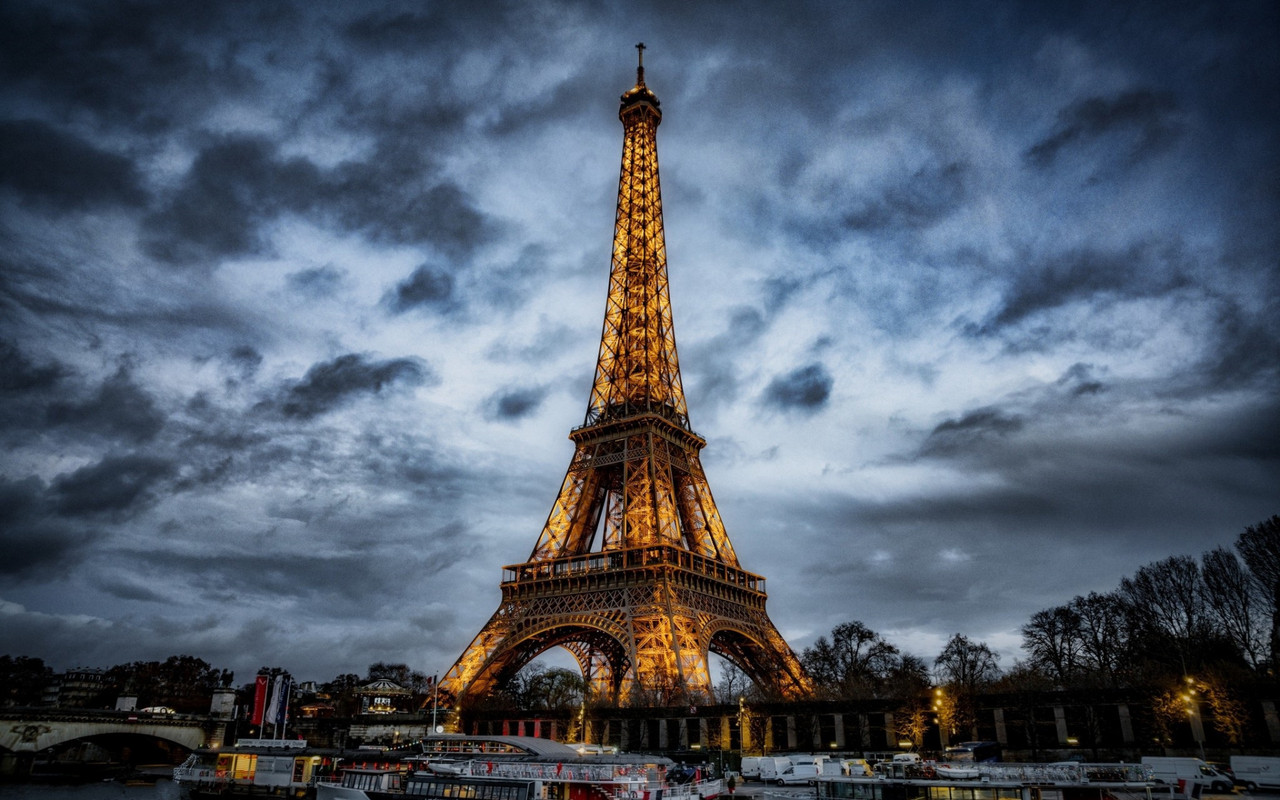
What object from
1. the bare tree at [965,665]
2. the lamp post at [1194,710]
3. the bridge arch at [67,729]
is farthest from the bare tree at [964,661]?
the bridge arch at [67,729]

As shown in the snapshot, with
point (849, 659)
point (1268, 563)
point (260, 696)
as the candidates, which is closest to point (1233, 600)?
point (1268, 563)

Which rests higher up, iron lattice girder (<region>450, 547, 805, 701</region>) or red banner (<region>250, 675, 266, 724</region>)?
iron lattice girder (<region>450, 547, 805, 701</region>)

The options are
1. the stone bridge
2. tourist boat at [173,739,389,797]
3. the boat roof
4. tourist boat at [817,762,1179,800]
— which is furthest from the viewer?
the stone bridge

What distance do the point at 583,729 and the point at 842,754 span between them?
17.7 meters

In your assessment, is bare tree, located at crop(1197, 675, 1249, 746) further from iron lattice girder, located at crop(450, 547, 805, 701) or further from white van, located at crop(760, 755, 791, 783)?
iron lattice girder, located at crop(450, 547, 805, 701)

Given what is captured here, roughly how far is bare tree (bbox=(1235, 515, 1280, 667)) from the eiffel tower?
31.8 metres

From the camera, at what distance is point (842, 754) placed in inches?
1935


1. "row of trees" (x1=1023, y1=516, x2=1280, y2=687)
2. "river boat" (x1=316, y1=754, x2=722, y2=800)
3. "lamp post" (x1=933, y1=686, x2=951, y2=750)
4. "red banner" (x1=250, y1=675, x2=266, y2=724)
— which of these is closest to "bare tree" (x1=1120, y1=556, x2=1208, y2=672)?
"row of trees" (x1=1023, y1=516, x2=1280, y2=687)

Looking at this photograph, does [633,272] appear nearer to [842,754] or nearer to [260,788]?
[842,754]

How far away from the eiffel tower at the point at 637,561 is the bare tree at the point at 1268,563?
3177cm

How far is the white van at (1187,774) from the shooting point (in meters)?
30.9

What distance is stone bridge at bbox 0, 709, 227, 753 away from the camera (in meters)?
50.9

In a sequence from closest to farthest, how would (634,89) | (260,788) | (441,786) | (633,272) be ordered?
(441,786) < (260,788) < (633,272) < (634,89)

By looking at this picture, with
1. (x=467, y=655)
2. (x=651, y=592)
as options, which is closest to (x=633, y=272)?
(x=651, y=592)
